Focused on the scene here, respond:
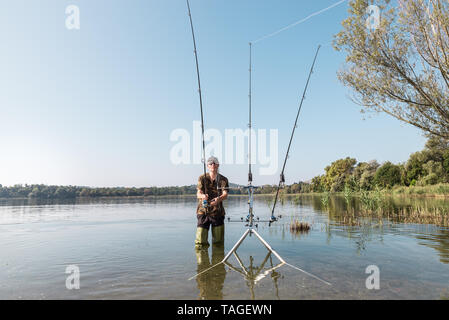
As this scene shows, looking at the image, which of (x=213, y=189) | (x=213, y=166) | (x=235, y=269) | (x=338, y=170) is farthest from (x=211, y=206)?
(x=338, y=170)

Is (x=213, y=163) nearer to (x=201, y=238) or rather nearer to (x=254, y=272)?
(x=201, y=238)

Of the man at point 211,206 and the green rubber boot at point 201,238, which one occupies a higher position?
the man at point 211,206

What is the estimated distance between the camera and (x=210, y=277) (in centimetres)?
639

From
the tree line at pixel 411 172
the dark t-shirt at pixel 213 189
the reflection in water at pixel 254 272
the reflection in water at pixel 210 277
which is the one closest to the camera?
the reflection in water at pixel 210 277

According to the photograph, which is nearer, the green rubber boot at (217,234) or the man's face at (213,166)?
the man's face at (213,166)

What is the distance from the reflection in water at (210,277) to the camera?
210 inches

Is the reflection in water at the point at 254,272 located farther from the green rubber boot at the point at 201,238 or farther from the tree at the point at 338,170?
the tree at the point at 338,170

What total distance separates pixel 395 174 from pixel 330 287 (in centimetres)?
7238

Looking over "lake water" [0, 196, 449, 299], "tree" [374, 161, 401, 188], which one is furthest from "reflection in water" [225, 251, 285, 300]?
"tree" [374, 161, 401, 188]

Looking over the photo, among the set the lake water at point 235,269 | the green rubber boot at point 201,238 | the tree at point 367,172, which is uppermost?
the tree at point 367,172

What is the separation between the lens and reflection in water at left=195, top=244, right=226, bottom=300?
5334mm

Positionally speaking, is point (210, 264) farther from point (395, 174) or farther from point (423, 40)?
point (395, 174)

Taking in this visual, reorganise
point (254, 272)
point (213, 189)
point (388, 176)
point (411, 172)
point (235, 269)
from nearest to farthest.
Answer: point (254, 272)
point (235, 269)
point (213, 189)
point (411, 172)
point (388, 176)

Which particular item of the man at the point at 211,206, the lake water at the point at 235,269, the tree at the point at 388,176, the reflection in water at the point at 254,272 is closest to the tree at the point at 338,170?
the tree at the point at 388,176
